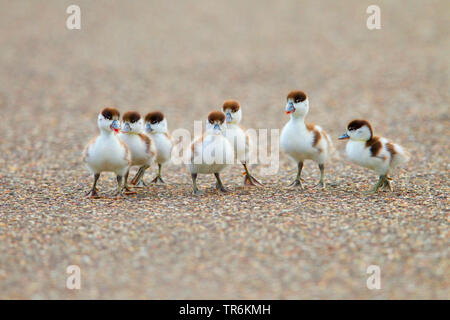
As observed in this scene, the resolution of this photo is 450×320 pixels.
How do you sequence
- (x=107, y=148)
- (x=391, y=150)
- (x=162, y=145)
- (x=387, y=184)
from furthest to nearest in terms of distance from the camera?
(x=162, y=145), (x=387, y=184), (x=391, y=150), (x=107, y=148)

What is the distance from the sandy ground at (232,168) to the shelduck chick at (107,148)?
386 millimetres

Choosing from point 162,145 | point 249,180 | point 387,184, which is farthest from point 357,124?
point 162,145

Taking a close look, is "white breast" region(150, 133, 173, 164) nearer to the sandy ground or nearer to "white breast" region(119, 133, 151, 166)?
"white breast" region(119, 133, 151, 166)

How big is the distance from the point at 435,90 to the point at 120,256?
26.4 feet

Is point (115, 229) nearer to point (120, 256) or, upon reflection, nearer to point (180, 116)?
point (120, 256)

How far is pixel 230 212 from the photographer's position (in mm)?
5613

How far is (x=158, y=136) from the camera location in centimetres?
655

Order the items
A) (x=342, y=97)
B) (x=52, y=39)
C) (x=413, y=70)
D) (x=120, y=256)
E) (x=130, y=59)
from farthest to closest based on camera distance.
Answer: (x=52, y=39), (x=130, y=59), (x=413, y=70), (x=342, y=97), (x=120, y=256)

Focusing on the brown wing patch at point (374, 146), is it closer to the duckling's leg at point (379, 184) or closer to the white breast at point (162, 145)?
the duckling's leg at point (379, 184)

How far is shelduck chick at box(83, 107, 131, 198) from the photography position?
5871mm

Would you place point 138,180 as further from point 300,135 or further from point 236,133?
point 300,135

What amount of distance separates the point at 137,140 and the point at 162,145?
35cm

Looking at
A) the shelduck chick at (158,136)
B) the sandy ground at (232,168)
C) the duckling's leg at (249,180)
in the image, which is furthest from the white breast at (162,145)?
the duckling's leg at (249,180)
